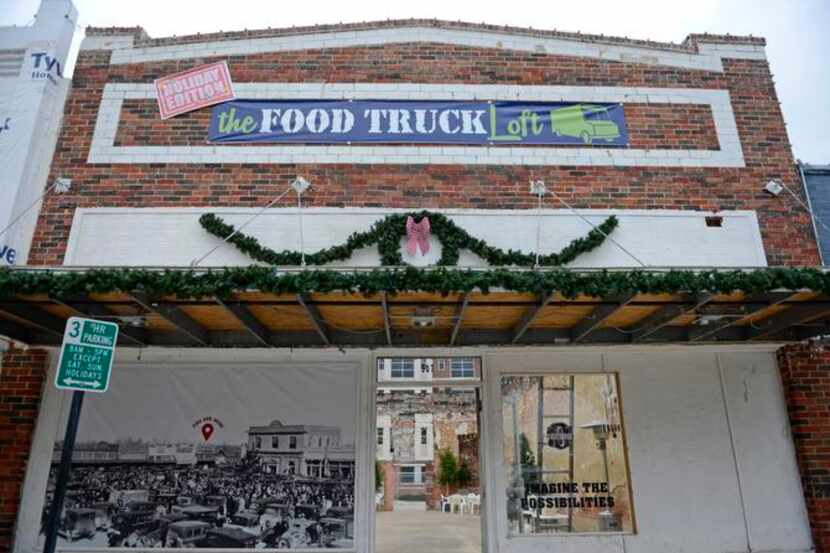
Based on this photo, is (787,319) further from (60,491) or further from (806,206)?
(60,491)

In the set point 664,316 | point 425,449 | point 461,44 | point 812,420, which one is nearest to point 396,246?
point 664,316

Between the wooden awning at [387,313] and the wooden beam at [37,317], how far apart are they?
0.6 inches

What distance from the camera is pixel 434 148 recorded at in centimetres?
826

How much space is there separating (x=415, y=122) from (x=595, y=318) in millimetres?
3840

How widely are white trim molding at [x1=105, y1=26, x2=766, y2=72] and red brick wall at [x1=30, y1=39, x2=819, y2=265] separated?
0.38ft

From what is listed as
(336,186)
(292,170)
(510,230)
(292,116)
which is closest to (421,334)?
(510,230)

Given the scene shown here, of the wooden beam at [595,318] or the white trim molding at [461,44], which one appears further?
the white trim molding at [461,44]

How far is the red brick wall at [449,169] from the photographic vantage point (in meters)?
7.94

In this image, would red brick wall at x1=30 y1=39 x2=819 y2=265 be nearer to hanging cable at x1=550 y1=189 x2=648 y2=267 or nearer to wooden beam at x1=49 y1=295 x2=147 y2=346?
hanging cable at x1=550 y1=189 x2=648 y2=267

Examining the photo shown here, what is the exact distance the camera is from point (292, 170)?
26.5 feet

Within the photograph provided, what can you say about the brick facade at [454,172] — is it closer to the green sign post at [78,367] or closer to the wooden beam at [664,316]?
the wooden beam at [664,316]

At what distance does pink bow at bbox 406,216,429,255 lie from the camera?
24.9 feet

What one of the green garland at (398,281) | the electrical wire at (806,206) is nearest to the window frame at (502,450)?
the green garland at (398,281)

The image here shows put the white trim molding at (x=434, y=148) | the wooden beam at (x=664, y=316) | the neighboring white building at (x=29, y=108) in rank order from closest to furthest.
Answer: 1. the wooden beam at (x=664, y=316)
2. the neighboring white building at (x=29, y=108)
3. the white trim molding at (x=434, y=148)
